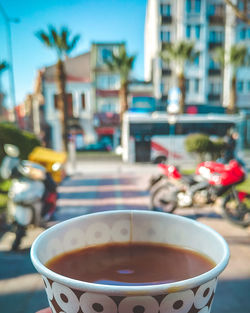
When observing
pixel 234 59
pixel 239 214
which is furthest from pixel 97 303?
pixel 234 59

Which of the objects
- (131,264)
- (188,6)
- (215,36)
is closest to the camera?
(131,264)

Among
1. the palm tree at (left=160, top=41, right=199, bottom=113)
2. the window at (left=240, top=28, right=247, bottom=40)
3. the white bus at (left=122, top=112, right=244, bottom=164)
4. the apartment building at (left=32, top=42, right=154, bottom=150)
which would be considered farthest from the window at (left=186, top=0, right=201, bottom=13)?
the white bus at (left=122, top=112, right=244, bottom=164)

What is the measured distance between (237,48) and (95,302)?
2397 cm

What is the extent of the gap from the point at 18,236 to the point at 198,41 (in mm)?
23155

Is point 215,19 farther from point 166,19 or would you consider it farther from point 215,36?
point 166,19

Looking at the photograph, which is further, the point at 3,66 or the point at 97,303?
the point at 3,66

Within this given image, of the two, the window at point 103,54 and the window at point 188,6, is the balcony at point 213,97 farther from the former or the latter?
the window at point 103,54

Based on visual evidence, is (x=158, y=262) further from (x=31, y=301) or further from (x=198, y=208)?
(x=198, y=208)

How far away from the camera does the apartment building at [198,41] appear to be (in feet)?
68.8

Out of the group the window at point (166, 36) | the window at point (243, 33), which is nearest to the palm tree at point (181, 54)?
the window at point (166, 36)

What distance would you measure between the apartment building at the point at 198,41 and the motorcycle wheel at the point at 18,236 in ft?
62.4

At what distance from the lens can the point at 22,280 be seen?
264cm

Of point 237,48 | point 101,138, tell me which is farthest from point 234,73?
point 101,138

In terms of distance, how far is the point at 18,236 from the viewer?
3527 millimetres
